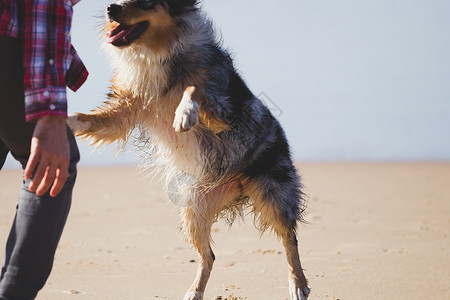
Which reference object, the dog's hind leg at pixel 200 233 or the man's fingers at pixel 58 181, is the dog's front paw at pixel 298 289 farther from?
the man's fingers at pixel 58 181

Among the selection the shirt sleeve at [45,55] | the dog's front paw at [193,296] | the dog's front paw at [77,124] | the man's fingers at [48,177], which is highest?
the shirt sleeve at [45,55]

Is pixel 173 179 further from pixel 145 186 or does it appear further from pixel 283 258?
pixel 145 186

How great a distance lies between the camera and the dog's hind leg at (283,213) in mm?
4203

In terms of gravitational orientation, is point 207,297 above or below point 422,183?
below

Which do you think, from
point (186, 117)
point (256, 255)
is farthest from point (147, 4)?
point (256, 255)

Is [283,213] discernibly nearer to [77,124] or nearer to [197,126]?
[197,126]

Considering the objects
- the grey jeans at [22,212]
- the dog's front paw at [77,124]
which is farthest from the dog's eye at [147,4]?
the grey jeans at [22,212]

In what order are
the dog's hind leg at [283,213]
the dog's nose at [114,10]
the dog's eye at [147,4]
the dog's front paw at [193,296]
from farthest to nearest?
the dog's hind leg at [283,213] → the dog's front paw at [193,296] → the dog's eye at [147,4] → the dog's nose at [114,10]

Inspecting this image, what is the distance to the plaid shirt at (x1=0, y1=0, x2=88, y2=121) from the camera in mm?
1830

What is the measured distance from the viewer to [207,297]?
4.27 m

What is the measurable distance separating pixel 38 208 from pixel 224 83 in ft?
7.66

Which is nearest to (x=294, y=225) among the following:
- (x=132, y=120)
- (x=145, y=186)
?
(x=132, y=120)

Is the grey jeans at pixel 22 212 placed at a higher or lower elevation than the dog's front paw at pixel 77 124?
lower

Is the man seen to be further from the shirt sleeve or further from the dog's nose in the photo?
the dog's nose
